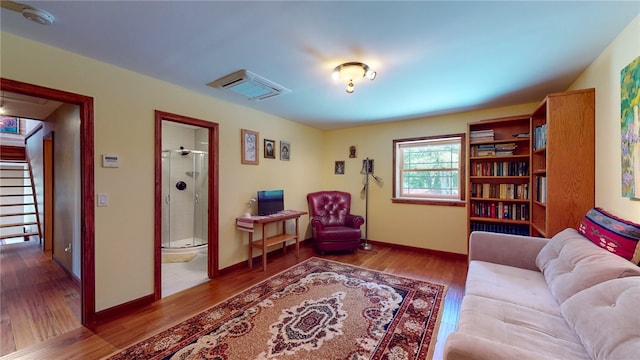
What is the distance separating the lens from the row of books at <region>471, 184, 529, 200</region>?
3258 millimetres

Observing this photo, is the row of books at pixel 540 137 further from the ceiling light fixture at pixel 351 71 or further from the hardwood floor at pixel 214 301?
the ceiling light fixture at pixel 351 71

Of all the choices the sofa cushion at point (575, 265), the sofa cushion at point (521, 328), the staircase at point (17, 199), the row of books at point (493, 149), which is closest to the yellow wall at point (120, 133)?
the sofa cushion at point (521, 328)

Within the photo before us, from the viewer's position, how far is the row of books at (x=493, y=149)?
334 cm

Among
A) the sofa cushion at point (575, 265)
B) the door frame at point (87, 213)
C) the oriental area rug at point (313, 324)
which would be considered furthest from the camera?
the door frame at point (87, 213)

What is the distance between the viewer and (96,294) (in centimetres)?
221

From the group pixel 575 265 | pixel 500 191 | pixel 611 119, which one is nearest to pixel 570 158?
pixel 611 119

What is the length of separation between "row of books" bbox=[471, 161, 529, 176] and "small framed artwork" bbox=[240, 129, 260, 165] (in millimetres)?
3126

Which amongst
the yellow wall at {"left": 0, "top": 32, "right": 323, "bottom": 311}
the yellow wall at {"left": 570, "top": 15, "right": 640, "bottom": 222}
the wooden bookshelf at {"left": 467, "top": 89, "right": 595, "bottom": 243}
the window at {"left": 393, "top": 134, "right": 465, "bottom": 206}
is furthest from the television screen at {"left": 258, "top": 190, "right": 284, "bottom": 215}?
the yellow wall at {"left": 570, "top": 15, "right": 640, "bottom": 222}

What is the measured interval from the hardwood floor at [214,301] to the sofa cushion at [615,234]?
3.86ft

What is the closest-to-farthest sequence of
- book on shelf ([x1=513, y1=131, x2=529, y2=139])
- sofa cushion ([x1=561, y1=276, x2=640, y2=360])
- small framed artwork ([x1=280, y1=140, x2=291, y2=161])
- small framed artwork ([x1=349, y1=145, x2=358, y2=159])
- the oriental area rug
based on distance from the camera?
1. sofa cushion ([x1=561, y1=276, x2=640, y2=360])
2. the oriental area rug
3. book on shelf ([x1=513, y1=131, x2=529, y2=139])
4. small framed artwork ([x1=280, y1=140, x2=291, y2=161])
5. small framed artwork ([x1=349, y1=145, x2=358, y2=159])

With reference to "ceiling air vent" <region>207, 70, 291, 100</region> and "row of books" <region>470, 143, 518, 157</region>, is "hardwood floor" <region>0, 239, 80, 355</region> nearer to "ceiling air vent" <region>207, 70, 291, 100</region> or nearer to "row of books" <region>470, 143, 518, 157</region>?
"ceiling air vent" <region>207, 70, 291, 100</region>

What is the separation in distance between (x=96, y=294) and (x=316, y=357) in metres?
1.99

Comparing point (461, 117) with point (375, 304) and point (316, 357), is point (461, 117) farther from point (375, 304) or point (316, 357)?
point (316, 357)

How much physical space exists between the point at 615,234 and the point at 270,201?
3453mm
